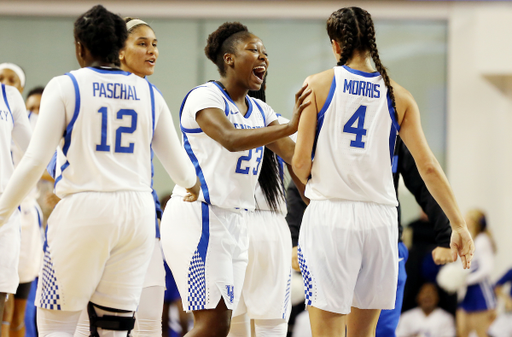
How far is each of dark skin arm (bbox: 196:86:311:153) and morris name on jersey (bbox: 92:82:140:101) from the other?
1.64 ft

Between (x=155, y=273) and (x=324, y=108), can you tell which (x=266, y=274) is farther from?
(x=324, y=108)

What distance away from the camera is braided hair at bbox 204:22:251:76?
3.58m

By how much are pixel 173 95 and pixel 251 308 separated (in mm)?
7012

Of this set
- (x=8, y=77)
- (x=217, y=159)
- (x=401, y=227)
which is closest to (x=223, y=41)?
(x=217, y=159)

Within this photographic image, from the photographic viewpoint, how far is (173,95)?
10250 mm

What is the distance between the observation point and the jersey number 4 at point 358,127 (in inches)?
118

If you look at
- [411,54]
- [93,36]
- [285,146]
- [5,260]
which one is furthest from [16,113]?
[411,54]

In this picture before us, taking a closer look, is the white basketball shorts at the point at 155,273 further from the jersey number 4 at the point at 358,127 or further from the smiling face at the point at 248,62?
the jersey number 4 at the point at 358,127

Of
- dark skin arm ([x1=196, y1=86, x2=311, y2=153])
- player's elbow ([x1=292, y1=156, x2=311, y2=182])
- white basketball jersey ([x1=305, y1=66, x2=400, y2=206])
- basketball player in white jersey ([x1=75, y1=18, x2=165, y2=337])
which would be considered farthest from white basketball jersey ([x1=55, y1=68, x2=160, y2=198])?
basketball player in white jersey ([x1=75, y1=18, x2=165, y2=337])

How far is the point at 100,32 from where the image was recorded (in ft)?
8.95

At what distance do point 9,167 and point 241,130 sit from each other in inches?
64.6

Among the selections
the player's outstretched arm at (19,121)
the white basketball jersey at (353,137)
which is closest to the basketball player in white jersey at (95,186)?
the white basketball jersey at (353,137)

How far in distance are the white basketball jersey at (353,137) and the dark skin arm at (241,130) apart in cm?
13

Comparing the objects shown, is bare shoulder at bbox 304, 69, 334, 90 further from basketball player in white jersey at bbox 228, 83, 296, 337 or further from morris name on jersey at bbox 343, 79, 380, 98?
basketball player in white jersey at bbox 228, 83, 296, 337
